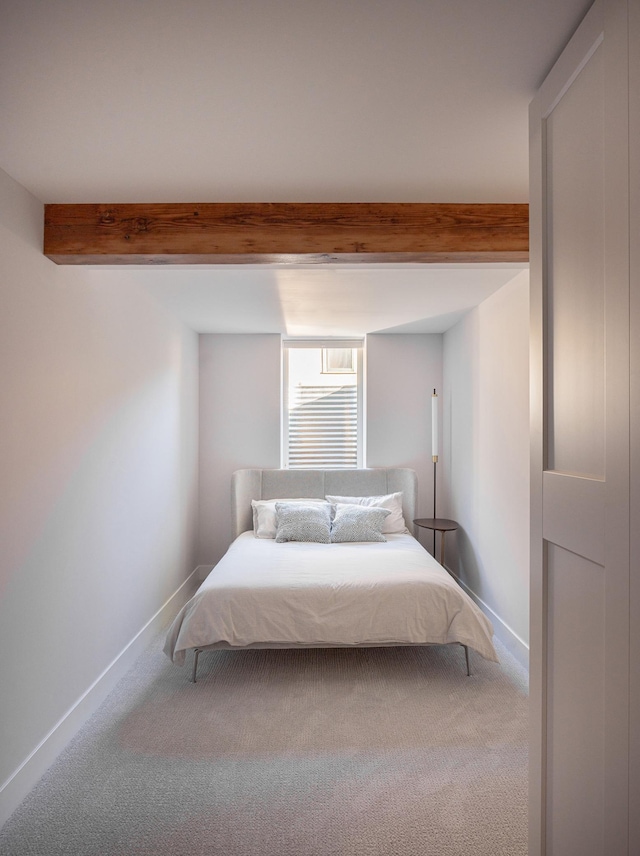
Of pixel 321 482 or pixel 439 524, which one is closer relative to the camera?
pixel 439 524

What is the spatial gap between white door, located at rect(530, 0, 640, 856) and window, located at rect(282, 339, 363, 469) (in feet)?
13.3

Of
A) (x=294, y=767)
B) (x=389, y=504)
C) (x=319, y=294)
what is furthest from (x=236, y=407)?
(x=294, y=767)

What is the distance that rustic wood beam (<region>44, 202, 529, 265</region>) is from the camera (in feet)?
7.87

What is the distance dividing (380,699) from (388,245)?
235 centimetres

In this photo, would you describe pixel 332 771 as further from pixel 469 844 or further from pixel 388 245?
A: pixel 388 245

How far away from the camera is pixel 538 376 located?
154 centimetres

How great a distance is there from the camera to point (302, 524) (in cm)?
438

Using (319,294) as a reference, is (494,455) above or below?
below

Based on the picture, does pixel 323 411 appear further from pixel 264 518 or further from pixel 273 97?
pixel 273 97

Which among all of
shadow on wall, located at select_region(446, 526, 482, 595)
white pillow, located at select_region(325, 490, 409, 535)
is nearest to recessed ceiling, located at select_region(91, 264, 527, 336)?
white pillow, located at select_region(325, 490, 409, 535)

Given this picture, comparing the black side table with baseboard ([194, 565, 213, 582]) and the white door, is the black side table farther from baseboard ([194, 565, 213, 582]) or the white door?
the white door

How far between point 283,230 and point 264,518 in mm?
2874

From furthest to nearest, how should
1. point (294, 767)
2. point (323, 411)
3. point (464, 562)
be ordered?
point (323, 411) < point (464, 562) < point (294, 767)

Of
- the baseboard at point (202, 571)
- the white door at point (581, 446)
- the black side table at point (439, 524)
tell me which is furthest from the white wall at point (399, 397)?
the white door at point (581, 446)
